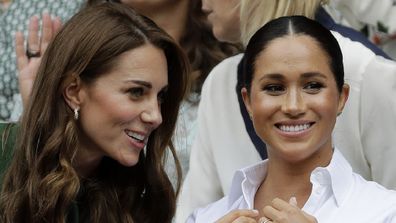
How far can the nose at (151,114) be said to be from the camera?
3.79m

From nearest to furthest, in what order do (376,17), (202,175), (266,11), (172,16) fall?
(266,11) < (202,175) < (376,17) < (172,16)

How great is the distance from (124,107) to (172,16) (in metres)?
1.59

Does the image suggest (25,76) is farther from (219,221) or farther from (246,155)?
(219,221)

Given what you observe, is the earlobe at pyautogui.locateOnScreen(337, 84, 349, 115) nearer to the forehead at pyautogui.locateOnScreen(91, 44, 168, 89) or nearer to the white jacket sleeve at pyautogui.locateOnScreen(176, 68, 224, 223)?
the forehead at pyautogui.locateOnScreen(91, 44, 168, 89)

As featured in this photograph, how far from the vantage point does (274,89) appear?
11.0ft

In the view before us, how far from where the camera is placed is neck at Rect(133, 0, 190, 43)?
5.26 m

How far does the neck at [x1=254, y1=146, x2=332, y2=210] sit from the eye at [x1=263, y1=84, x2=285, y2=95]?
0.70ft

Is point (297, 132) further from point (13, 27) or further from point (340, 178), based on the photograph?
point (13, 27)

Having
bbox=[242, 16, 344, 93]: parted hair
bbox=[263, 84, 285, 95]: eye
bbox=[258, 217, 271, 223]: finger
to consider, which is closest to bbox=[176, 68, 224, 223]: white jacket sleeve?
bbox=[242, 16, 344, 93]: parted hair

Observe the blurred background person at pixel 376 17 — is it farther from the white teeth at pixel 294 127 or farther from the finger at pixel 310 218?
the finger at pixel 310 218

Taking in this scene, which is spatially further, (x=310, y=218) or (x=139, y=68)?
(x=139, y=68)

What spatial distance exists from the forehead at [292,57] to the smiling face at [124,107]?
52cm

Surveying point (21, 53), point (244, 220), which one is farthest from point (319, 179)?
point (21, 53)

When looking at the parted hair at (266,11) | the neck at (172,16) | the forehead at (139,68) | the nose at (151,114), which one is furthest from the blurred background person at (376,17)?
the nose at (151,114)
